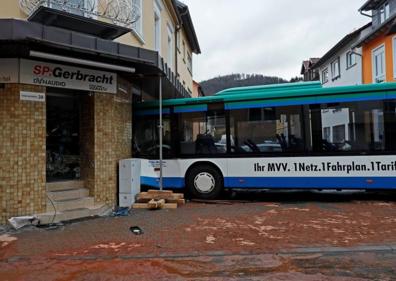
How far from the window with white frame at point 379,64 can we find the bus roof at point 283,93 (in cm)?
1629

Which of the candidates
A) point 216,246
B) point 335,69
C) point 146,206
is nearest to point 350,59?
point 335,69

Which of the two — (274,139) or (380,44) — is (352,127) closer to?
(274,139)

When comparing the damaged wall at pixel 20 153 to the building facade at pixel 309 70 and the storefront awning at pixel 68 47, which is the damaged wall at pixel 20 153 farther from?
the building facade at pixel 309 70

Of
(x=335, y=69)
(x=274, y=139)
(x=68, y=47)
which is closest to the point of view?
(x=68, y=47)

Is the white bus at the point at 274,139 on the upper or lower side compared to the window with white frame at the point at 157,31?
lower

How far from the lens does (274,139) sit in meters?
10.7

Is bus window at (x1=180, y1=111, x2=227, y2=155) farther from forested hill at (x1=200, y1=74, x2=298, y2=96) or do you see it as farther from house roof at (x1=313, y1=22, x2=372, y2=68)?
forested hill at (x1=200, y1=74, x2=298, y2=96)

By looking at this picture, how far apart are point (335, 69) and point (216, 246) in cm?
3261

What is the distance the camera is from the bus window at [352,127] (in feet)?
33.1

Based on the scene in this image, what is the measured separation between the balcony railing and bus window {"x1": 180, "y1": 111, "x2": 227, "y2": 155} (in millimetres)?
2857

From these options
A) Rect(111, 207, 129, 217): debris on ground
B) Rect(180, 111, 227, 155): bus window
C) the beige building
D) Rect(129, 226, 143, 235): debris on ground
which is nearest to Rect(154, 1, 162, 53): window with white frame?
the beige building

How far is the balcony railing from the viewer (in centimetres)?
818

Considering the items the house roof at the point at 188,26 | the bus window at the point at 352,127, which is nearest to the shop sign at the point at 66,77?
the bus window at the point at 352,127

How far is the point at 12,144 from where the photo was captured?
8141 millimetres
